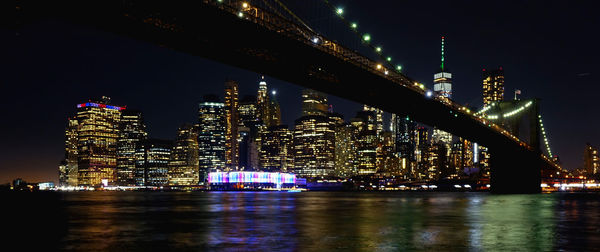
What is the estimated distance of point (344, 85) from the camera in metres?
44.8

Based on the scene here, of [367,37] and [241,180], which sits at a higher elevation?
[367,37]

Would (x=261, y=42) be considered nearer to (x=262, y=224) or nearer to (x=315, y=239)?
(x=262, y=224)

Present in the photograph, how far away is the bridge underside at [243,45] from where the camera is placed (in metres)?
26.0

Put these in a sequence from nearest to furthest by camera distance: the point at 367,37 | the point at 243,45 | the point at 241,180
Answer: the point at 243,45, the point at 367,37, the point at 241,180

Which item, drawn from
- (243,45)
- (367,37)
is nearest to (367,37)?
(367,37)

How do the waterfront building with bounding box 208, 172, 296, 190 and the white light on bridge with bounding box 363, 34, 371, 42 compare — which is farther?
the waterfront building with bounding box 208, 172, 296, 190

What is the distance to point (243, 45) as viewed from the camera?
33.1 meters

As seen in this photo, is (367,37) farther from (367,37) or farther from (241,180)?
(241,180)

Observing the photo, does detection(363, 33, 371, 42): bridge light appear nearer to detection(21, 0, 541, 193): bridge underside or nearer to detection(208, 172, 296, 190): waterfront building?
detection(21, 0, 541, 193): bridge underside

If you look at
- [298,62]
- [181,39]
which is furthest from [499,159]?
[181,39]

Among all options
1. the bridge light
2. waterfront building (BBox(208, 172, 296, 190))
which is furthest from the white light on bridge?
waterfront building (BBox(208, 172, 296, 190))

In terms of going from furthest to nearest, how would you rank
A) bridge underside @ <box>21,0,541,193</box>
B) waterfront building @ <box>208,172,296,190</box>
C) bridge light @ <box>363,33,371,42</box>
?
waterfront building @ <box>208,172,296,190</box> < bridge light @ <box>363,33,371,42</box> < bridge underside @ <box>21,0,541,193</box>

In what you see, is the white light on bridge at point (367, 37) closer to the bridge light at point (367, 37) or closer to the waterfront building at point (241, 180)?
the bridge light at point (367, 37)

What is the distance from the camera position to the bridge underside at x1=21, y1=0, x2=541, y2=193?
2595cm
